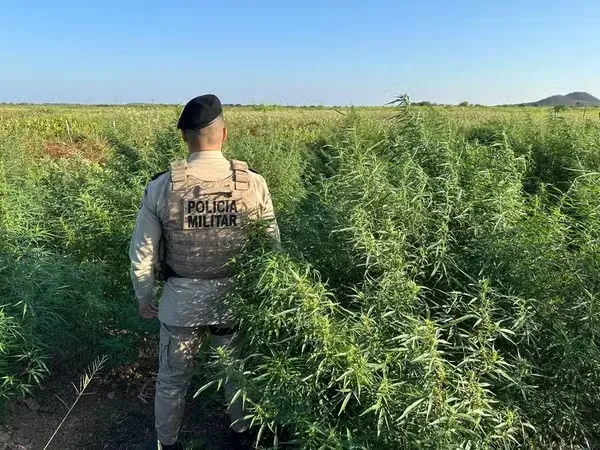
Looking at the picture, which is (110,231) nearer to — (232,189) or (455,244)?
(232,189)

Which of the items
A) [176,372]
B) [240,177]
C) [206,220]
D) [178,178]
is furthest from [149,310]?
[240,177]

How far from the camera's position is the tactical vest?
2.70m

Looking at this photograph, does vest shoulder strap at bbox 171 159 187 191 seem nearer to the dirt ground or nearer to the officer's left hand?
the officer's left hand

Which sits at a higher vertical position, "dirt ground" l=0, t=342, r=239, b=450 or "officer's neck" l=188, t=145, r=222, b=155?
"officer's neck" l=188, t=145, r=222, b=155

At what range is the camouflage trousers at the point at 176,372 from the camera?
285cm

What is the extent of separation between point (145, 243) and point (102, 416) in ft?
4.82

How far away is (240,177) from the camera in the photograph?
277cm

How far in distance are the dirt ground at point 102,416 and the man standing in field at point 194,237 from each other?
446mm

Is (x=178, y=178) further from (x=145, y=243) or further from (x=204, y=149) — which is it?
(x=145, y=243)

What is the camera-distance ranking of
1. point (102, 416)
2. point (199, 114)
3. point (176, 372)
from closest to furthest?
point (199, 114) → point (176, 372) → point (102, 416)

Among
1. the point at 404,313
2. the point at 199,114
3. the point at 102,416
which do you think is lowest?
the point at 102,416

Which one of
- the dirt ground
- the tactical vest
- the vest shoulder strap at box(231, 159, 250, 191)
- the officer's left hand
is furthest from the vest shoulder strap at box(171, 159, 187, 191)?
the dirt ground

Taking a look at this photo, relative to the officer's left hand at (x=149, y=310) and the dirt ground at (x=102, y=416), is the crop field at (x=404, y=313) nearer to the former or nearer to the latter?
the dirt ground at (x=102, y=416)

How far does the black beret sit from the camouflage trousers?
1.10 metres
